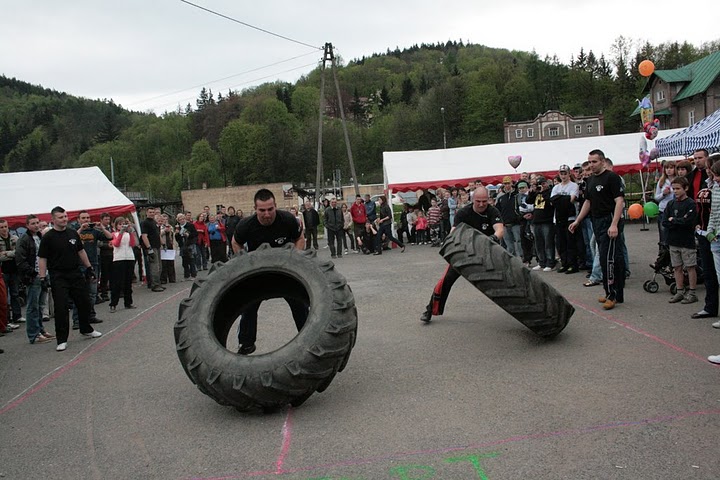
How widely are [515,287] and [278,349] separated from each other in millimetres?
2444

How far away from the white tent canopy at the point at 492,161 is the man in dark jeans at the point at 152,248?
9.42 metres

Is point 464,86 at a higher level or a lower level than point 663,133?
higher

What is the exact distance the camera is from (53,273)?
25.0 ft

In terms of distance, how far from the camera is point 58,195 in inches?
639

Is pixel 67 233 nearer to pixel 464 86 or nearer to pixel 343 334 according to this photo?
pixel 343 334

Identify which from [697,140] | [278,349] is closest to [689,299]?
[278,349]

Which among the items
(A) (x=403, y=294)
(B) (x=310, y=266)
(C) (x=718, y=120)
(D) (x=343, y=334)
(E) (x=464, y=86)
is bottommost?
(A) (x=403, y=294)

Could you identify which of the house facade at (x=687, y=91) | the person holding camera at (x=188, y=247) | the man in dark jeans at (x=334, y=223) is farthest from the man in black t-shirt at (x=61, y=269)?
the house facade at (x=687, y=91)

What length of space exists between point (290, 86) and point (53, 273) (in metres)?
116

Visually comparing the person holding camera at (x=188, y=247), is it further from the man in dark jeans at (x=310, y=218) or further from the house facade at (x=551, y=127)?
the house facade at (x=551, y=127)

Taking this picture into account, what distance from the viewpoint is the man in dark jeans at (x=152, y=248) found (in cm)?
1350

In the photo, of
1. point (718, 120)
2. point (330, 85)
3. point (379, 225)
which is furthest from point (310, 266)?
point (330, 85)

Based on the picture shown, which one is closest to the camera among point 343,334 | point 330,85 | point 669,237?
point 343,334

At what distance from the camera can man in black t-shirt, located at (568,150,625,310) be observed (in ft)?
23.6
